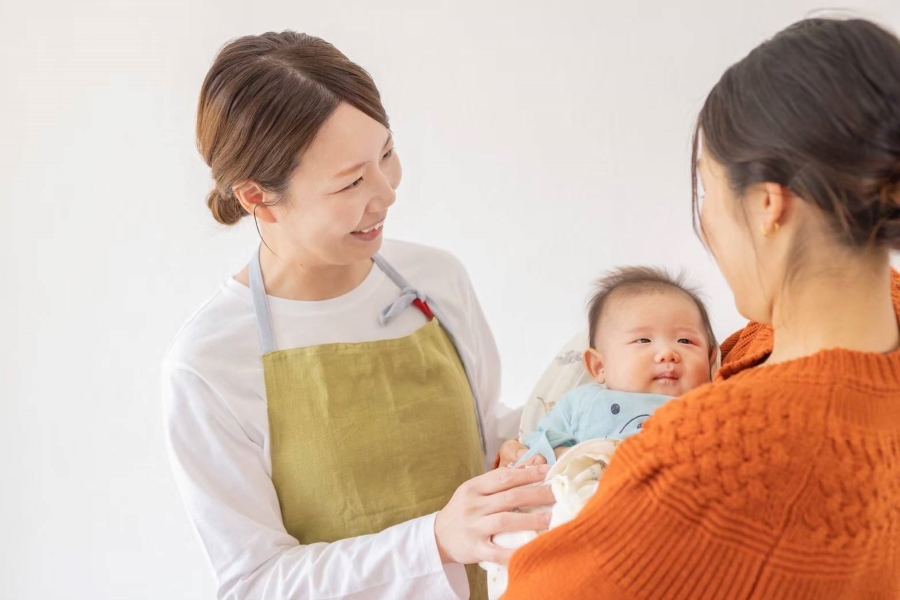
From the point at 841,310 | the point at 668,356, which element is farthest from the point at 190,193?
the point at 841,310

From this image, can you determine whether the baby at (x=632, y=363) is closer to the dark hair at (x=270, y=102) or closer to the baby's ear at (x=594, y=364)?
the baby's ear at (x=594, y=364)

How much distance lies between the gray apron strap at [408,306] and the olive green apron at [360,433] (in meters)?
0.01

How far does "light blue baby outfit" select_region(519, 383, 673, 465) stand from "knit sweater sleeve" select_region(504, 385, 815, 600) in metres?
0.43

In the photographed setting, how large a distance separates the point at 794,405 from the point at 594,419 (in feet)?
1.92

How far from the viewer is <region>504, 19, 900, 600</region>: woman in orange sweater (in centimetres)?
88

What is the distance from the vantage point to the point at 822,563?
90 cm

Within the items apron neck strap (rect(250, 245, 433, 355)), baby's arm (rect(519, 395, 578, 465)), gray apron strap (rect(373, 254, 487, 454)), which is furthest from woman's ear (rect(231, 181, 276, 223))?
baby's arm (rect(519, 395, 578, 465))

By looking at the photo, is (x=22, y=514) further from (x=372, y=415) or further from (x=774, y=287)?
(x=774, y=287)

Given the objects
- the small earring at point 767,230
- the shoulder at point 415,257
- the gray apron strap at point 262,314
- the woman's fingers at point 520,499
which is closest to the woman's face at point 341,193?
the gray apron strap at point 262,314

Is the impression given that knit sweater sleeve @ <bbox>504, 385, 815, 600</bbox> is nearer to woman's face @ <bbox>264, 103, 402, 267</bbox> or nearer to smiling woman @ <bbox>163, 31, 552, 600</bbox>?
smiling woman @ <bbox>163, 31, 552, 600</bbox>

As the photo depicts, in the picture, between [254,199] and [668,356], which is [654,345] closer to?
[668,356]

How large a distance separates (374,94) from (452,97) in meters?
0.92

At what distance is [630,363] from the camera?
1535mm

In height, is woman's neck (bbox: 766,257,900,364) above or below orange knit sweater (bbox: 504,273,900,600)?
above
